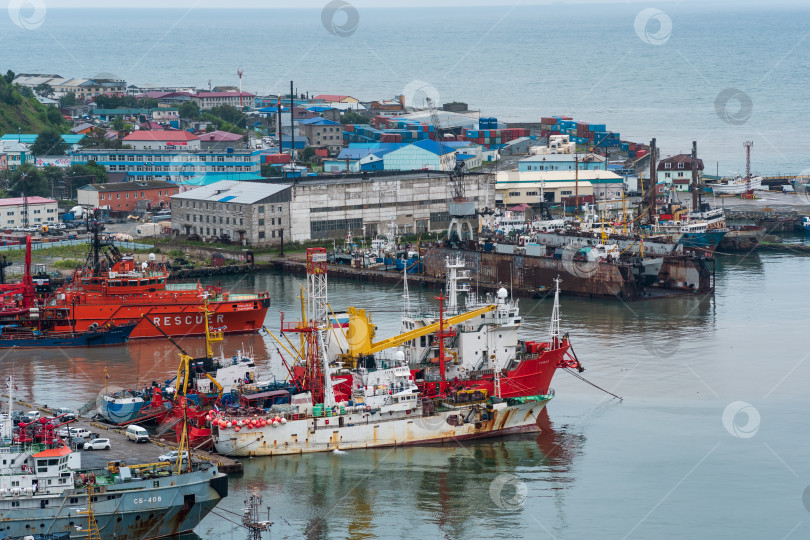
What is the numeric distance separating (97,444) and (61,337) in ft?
45.6

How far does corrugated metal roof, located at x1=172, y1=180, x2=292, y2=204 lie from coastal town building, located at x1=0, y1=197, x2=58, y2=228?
6.28 m

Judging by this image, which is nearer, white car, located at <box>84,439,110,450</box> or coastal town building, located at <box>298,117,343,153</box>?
white car, located at <box>84,439,110,450</box>

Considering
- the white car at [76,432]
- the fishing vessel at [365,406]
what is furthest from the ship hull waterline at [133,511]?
the fishing vessel at [365,406]

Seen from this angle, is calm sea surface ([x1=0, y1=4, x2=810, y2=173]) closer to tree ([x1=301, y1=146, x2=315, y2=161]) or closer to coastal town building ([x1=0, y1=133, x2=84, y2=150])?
tree ([x1=301, y1=146, x2=315, y2=161])

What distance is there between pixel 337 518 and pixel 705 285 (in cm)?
2499

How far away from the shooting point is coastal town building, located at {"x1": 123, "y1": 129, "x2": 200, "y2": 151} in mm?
72750

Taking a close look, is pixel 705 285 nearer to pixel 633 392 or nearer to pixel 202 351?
pixel 633 392

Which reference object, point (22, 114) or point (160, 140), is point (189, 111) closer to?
point (22, 114)

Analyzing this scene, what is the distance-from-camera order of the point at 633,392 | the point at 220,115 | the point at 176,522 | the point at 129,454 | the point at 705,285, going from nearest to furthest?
the point at 176,522 → the point at 129,454 → the point at 633,392 → the point at 705,285 → the point at 220,115

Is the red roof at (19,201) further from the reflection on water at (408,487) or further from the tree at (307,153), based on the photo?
the reflection on water at (408,487)

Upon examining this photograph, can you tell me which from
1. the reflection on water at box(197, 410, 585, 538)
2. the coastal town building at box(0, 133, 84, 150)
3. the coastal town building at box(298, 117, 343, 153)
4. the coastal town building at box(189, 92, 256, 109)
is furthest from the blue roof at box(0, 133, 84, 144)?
the reflection on water at box(197, 410, 585, 538)

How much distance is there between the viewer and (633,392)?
3105 centimetres

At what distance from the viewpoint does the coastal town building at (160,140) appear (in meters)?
72.8

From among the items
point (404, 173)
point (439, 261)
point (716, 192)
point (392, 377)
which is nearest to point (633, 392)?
point (392, 377)
